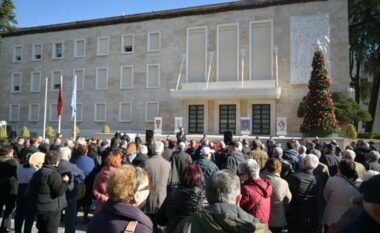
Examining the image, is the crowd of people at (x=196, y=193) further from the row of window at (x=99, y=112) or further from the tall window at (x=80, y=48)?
the tall window at (x=80, y=48)

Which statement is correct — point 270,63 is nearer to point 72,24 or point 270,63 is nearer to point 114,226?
point 72,24

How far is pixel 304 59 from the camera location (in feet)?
85.5

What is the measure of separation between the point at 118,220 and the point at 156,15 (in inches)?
1181

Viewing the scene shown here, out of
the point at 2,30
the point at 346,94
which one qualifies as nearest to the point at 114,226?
the point at 346,94

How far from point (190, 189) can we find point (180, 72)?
2602 cm

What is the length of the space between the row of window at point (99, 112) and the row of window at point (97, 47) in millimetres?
4546

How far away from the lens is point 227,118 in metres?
28.1

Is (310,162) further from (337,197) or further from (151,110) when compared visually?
(151,110)

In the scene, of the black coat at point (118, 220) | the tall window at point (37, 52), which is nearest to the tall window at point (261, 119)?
the tall window at point (37, 52)

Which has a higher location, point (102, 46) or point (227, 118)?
point (102, 46)

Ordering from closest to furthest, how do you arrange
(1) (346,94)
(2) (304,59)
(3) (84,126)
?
(1) (346,94) < (2) (304,59) < (3) (84,126)

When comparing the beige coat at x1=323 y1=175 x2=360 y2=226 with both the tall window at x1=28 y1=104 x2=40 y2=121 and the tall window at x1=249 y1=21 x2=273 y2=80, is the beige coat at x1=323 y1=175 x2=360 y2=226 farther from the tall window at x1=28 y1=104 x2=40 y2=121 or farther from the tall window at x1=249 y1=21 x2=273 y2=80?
the tall window at x1=28 y1=104 x2=40 y2=121

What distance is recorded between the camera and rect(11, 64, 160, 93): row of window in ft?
101

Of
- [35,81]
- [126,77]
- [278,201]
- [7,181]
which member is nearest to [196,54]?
[126,77]
